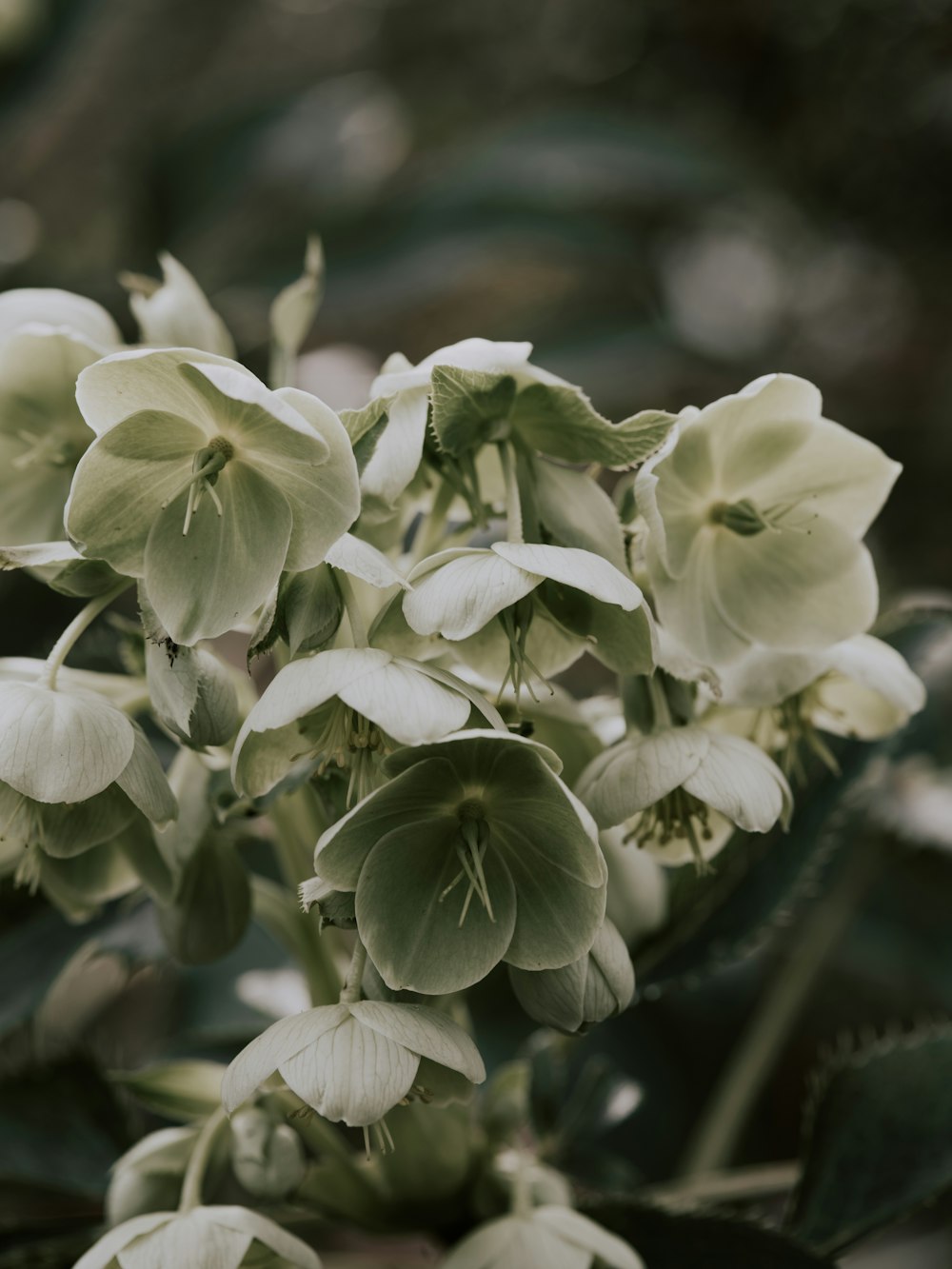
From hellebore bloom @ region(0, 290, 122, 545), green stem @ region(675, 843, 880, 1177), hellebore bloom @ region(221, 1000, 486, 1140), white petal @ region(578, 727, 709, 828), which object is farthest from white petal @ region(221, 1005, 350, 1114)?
green stem @ region(675, 843, 880, 1177)

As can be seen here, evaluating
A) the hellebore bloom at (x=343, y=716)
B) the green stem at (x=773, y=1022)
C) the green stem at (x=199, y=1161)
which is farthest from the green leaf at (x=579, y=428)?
the green stem at (x=773, y=1022)

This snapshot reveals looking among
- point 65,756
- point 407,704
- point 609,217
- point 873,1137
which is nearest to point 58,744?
point 65,756

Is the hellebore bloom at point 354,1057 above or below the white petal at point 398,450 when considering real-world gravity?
below

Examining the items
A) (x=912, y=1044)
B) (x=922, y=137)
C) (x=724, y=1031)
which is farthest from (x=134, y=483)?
(x=922, y=137)

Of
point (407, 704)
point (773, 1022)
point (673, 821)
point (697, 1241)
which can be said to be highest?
point (407, 704)

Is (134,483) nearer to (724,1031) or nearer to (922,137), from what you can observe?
(724,1031)

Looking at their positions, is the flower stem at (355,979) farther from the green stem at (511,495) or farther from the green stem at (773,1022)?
the green stem at (773,1022)

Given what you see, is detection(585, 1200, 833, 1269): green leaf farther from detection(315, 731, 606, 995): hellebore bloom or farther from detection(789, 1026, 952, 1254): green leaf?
detection(315, 731, 606, 995): hellebore bloom

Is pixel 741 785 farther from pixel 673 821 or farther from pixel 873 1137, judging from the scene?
pixel 873 1137
